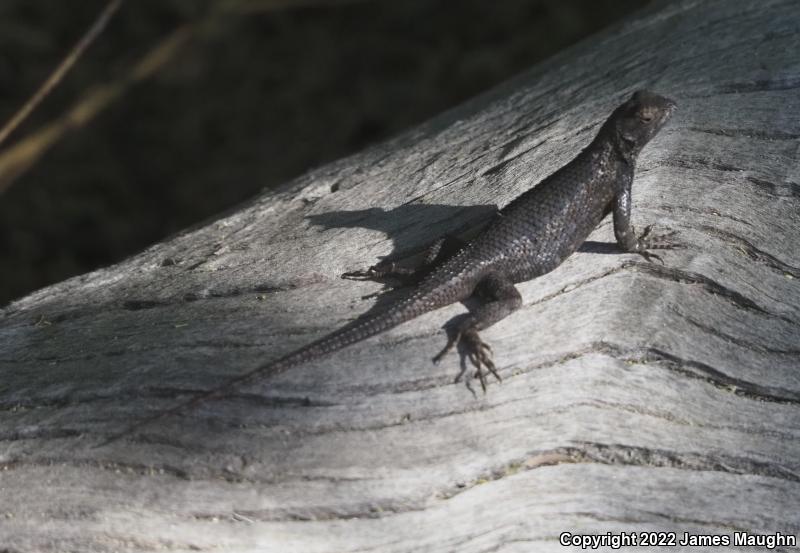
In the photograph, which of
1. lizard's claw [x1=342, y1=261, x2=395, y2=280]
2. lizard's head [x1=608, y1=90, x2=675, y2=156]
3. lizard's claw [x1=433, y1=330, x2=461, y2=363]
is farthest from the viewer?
lizard's head [x1=608, y1=90, x2=675, y2=156]

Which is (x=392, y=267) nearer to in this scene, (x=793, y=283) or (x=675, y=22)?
(x=793, y=283)

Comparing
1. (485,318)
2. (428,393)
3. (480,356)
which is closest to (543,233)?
(485,318)

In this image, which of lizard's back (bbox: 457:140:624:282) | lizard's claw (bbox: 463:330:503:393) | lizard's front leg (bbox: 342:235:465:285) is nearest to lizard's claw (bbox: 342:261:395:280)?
lizard's front leg (bbox: 342:235:465:285)

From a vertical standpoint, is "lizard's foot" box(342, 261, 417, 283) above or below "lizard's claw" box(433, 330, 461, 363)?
above

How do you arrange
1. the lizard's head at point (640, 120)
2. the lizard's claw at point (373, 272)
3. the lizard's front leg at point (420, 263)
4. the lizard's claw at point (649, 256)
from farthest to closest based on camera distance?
A: the lizard's head at point (640, 120) < the lizard's front leg at point (420, 263) < the lizard's claw at point (373, 272) < the lizard's claw at point (649, 256)

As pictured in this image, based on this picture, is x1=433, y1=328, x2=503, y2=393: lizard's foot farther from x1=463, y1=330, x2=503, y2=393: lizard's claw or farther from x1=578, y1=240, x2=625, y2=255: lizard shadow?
x1=578, y1=240, x2=625, y2=255: lizard shadow

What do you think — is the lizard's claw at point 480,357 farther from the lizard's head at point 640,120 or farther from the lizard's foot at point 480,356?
the lizard's head at point 640,120

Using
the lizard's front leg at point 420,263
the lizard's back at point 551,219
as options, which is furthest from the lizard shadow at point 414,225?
the lizard's back at point 551,219
